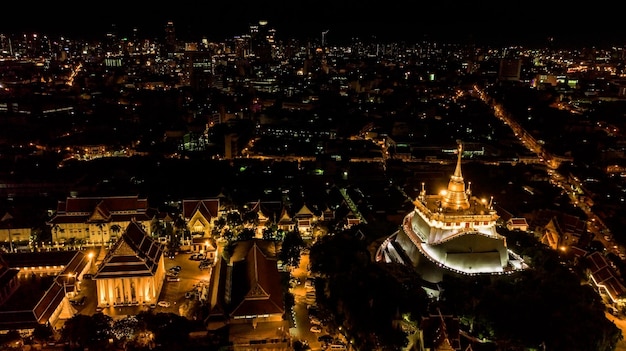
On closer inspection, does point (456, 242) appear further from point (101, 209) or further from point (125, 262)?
point (101, 209)

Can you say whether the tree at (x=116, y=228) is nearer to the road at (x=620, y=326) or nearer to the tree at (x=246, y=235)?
the tree at (x=246, y=235)

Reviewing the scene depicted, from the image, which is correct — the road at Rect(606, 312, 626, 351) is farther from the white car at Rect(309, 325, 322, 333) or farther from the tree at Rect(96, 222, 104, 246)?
the tree at Rect(96, 222, 104, 246)

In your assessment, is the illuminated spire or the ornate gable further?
the ornate gable

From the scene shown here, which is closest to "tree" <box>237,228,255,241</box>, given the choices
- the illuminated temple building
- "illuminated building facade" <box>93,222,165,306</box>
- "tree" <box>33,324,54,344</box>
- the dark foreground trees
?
"illuminated building facade" <box>93,222,165,306</box>

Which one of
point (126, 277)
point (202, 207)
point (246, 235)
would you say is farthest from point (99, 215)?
point (246, 235)

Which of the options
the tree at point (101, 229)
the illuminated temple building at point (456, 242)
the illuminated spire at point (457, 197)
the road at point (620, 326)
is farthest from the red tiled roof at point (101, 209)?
the road at point (620, 326)

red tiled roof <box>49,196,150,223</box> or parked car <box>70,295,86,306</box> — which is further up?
red tiled roof <box>49,196,150,223</box>

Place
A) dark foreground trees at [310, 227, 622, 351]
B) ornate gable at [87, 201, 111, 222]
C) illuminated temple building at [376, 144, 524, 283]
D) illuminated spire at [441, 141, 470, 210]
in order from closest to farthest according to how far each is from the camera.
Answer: dark foreground trees at [310, 227, 622, 351] < illuminated temple building at [376, 144, 524, 283] < illuminated spire at [441, 141, 470, 210] < ornate gable at [87, 201, 111, 222]

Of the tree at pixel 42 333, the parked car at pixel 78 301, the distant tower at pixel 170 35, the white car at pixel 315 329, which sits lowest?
the white car at pixel 315 329

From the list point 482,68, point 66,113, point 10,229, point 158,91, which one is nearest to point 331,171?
point 10,229

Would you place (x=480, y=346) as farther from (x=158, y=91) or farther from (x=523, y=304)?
(x=158, y=91)
